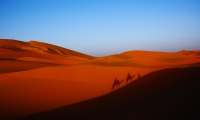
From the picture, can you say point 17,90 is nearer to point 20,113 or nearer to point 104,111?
point 20,113

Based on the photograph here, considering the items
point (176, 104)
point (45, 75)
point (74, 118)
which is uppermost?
point (45, 75)

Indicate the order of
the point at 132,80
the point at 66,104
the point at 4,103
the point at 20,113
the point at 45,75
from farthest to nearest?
the point at 132,80 < the point at 45,75 < the point at 66,104 < the point at 4,103 < the point at 20,113

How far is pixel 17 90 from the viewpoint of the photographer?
327 inches

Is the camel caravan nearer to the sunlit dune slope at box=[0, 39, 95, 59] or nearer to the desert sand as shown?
the desert sand

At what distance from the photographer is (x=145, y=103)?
6.75 metres

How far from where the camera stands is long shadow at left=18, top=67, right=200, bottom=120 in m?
4.99

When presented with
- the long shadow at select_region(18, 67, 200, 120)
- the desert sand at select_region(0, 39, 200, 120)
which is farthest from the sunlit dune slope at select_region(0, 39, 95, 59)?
the long shadow at select_region(18, 67, 200, 120)

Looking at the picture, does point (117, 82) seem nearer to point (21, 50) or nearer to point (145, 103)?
A: point (145, 103)

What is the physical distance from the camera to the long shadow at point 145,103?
197 inches

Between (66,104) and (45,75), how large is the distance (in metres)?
3.32

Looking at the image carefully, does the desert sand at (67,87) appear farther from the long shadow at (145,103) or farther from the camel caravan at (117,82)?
the camel caravan at (117,82)

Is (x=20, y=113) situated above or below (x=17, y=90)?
below

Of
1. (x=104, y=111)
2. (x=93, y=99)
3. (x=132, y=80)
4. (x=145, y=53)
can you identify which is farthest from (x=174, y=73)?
(x=145, y=53)

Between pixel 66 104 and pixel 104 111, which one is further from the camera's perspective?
pixel 66 104
